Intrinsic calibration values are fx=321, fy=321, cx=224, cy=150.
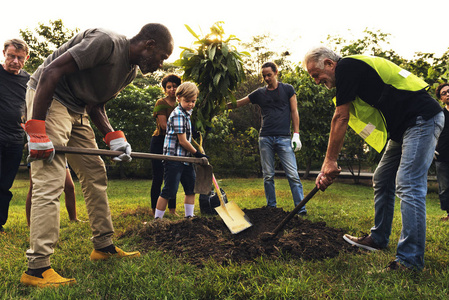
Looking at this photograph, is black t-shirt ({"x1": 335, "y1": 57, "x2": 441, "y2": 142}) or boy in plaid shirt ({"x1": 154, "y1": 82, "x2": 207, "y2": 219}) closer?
black t-shirt ({"x1": 335, "y1": 57, "x2": 441, "y2": 142})

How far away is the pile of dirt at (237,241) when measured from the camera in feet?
9.84

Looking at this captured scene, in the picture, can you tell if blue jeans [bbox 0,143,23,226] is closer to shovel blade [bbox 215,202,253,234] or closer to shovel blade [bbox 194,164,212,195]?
shovel blade [bbox 194,164,212,195]

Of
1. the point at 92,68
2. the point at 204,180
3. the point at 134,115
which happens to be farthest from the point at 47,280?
the point at 134,115

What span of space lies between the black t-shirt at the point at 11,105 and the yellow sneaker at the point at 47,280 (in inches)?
104

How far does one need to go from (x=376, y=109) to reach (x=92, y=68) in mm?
2505

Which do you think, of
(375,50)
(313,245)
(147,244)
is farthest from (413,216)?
(375,50)

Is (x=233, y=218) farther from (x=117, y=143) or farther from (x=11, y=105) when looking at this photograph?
(x=11, y=105)

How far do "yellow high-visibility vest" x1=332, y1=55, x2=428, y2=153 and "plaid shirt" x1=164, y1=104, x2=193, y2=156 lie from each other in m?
2.20

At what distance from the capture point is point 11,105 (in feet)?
14.7

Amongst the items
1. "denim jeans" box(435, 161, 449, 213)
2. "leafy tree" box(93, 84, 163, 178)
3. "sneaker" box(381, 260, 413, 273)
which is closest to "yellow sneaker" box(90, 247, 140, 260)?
"sneaker" box(381, 260, 413, 273)

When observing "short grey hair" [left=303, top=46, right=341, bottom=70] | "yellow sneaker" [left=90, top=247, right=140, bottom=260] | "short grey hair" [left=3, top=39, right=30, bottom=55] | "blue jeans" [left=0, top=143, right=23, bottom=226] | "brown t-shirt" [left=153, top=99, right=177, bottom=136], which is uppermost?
"short grey hair" [left=3, top=39, right=30, bottom=55]

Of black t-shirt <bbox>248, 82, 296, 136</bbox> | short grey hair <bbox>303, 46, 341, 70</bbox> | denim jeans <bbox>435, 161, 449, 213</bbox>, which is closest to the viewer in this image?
short grey hair <bbox>303, 46, 341, 70</bbox>

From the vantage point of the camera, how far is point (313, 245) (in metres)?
3.14

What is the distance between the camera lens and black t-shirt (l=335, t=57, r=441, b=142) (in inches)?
109
